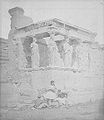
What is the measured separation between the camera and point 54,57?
15.0 ft

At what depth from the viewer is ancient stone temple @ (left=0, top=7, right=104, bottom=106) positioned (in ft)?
15.1

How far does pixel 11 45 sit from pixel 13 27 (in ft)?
1.29

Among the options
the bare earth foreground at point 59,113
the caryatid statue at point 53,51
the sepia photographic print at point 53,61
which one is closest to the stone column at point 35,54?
the sepia photographic print at point 53,61

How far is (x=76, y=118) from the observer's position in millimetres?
4488

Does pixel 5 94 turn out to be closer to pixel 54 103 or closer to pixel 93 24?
pixel 54 103

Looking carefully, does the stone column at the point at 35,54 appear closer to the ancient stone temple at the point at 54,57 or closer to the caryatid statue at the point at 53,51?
the ancient stone temple at the point at 54,57

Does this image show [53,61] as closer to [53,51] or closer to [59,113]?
[53,51]

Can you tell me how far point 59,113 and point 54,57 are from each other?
107 centimetres

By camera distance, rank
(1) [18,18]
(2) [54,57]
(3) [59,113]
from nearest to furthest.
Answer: (3) [59,113] < (2) [54,57] < (1) [18,18]

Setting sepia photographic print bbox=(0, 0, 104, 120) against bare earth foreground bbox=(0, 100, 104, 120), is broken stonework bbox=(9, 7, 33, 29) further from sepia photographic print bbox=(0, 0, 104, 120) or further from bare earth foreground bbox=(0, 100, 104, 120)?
bare earth foreground bbox=(0, 100, 104, 120)

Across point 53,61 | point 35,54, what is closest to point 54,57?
point 53,61

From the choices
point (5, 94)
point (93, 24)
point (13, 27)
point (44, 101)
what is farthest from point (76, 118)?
point (13, 27)

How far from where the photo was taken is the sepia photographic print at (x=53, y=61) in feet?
14.9

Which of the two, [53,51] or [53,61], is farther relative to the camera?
[53,51]
